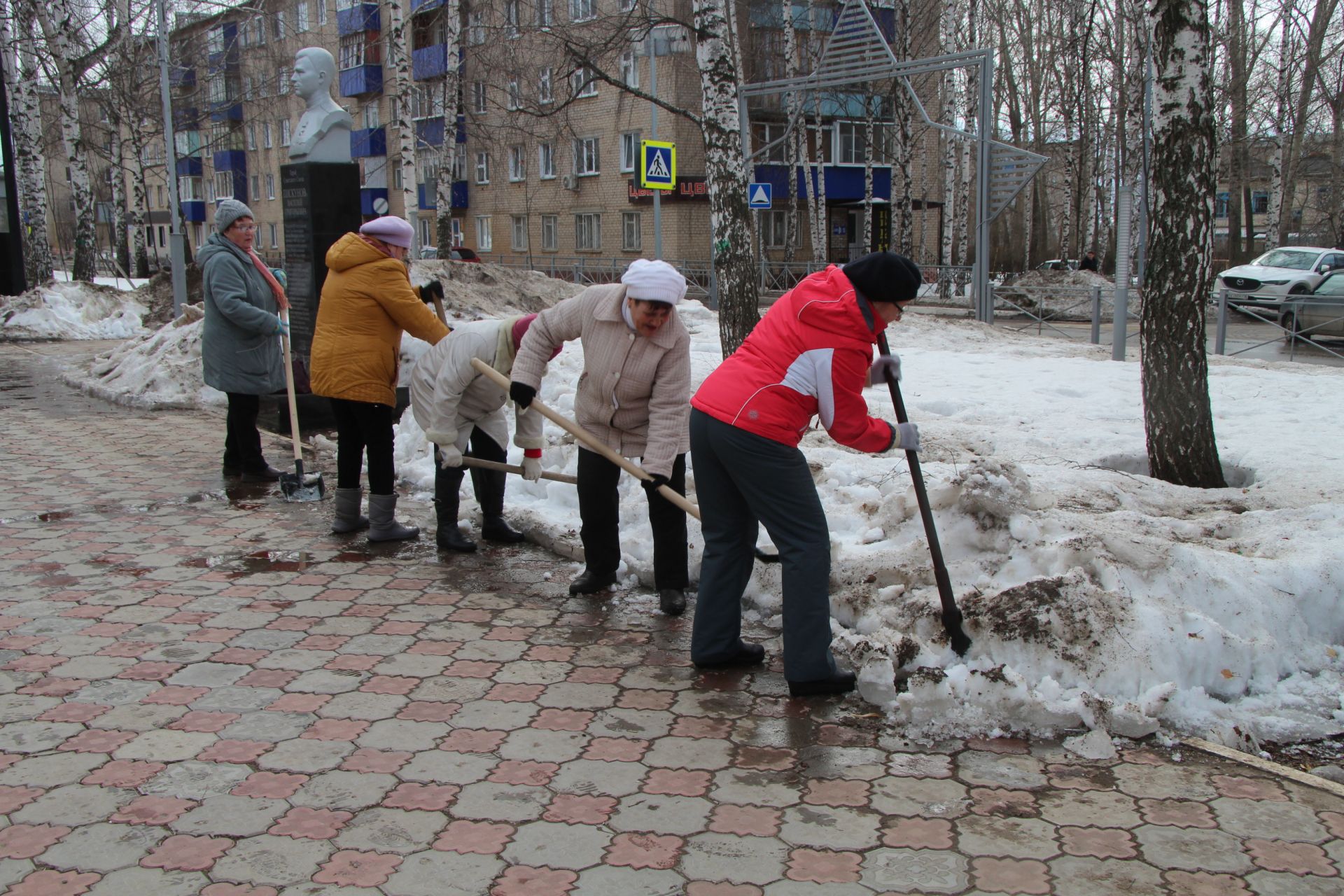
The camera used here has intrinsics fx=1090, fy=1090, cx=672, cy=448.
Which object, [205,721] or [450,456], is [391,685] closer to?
[205,721]

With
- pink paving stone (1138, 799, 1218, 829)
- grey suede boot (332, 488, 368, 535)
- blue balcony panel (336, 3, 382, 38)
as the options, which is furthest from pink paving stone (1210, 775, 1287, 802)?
blue balcony panel (336, 3, 382, 38)

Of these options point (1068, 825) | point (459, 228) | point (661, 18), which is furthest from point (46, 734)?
point (459, 228)

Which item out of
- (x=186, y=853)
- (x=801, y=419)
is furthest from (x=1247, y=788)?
(x=186, y=853)

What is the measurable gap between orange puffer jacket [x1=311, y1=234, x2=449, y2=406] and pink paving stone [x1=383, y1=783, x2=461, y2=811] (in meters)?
2.70

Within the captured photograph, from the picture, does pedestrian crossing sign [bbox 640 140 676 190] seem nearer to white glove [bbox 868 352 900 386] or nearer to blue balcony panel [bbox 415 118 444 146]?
white glove [bbox 868 352 900 386]

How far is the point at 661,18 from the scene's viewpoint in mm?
12758

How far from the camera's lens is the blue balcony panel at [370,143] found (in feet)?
136

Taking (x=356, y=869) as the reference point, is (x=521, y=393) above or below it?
above

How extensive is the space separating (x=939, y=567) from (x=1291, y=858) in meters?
1.39

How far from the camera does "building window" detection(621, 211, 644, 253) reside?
35.7 m

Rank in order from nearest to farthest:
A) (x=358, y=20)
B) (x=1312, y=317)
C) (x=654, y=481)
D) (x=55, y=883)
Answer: (x=55, y=883) < (x=654, y=481) < (x=1312, y=317) < (x=358, y=20)

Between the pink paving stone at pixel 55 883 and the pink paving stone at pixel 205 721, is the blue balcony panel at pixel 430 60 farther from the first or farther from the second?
the pink paving stone at pixel 55 883

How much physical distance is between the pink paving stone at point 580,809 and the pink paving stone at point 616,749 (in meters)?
0.24

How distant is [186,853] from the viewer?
2768 millimetres
